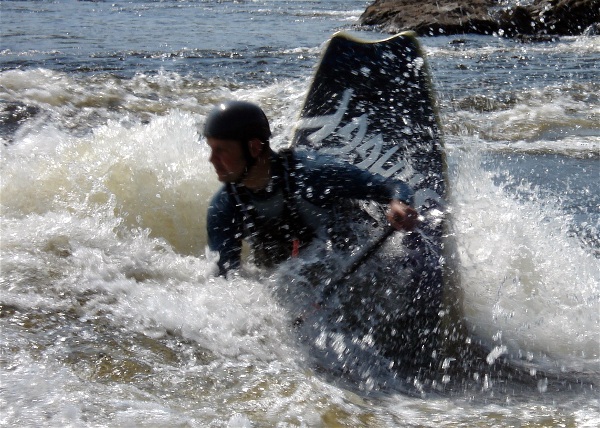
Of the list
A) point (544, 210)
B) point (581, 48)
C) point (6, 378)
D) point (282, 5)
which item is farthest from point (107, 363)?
point (282, 5)

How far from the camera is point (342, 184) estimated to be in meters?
3.38

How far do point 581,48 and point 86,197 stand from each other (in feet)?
34.2

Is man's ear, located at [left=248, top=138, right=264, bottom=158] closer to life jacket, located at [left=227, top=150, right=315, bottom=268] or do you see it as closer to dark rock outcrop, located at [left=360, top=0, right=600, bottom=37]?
life jacket, located at [left=227, top=150, right=315, bottom=268]

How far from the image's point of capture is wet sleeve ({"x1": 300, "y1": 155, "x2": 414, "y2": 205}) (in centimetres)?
333

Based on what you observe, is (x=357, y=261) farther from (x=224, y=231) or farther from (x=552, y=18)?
(x=552, y=18)

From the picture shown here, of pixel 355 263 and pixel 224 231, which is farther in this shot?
pixel 355 263

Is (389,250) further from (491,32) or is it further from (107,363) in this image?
(491,32)

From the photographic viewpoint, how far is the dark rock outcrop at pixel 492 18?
48.3 feet

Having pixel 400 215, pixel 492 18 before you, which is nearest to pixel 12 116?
pixel 400 215

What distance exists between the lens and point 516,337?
3457 millimetres

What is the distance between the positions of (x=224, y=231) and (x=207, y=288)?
1.21 feet

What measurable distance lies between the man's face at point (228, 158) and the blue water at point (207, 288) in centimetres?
44

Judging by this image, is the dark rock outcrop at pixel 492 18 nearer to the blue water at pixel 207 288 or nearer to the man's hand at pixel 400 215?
the blue water at pixel 207 288

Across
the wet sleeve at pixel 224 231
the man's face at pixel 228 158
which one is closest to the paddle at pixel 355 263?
the wet sleeve at pixel 224 231
